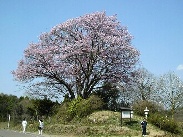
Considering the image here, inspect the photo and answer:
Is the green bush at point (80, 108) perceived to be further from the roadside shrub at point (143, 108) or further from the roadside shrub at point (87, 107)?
the roadside shrub at point (143, 108)

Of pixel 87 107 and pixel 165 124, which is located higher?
pixel 87 107

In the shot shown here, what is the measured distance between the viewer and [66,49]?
4084cm

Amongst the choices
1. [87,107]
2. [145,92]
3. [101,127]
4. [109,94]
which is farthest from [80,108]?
[145,92]

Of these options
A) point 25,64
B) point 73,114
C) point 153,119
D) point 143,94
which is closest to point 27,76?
point 25,64

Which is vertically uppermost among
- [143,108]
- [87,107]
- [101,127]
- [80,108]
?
[143,108]

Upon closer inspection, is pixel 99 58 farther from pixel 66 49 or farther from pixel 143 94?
pixel 143 94

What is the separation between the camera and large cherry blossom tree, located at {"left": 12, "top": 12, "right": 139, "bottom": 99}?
136 feet

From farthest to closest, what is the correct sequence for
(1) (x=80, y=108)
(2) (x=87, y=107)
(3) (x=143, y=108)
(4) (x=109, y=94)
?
(4) (x=109, y=94), (3) (x=143, y=108), (1) (x=80, y=108), (2) (x=87, y=107)

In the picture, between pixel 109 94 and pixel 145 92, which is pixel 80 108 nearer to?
pixel 109 94

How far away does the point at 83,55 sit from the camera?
4166 cm

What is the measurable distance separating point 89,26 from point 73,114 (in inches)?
426

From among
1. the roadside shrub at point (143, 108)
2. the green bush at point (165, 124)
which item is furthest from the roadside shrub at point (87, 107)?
the green bush at point (165, 124)

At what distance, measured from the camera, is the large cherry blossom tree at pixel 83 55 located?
4138 cm

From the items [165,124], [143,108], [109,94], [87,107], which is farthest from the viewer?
[109,94]
